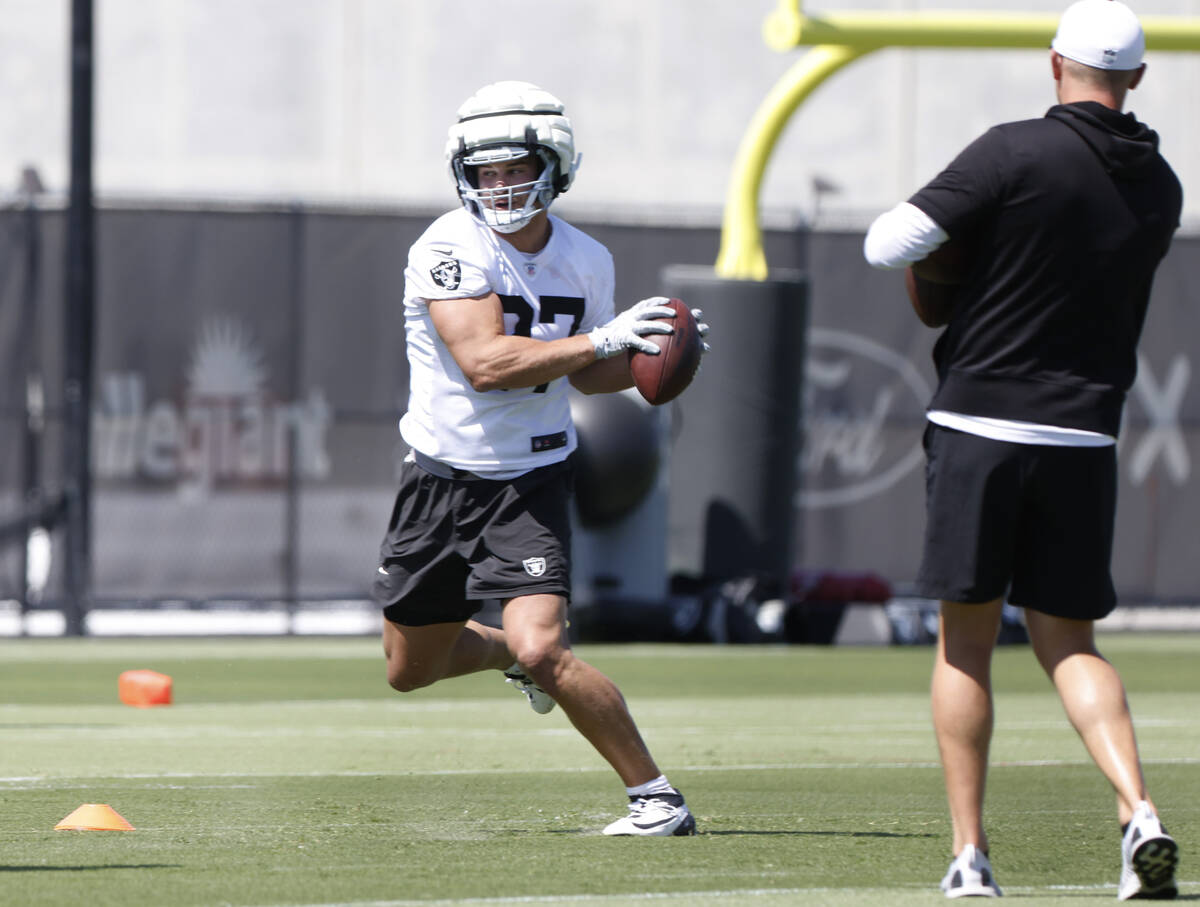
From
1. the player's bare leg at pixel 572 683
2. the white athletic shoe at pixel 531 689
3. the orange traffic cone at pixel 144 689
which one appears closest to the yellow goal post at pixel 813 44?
the orange traffic cone at pixel 144 689

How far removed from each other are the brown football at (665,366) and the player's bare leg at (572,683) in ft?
1.97

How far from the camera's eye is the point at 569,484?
5711mm

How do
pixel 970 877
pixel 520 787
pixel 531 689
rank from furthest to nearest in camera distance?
pixel 520 787 → pixel 531 689 → pixel 970 877

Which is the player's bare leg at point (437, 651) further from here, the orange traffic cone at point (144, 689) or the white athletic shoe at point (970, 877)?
the orange traffic cone at point (144, 689)

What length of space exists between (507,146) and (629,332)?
603 mm

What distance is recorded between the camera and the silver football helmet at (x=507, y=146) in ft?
18.1

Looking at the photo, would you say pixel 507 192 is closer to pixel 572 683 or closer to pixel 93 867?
pixel 572 683

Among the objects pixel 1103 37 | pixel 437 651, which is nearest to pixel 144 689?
pixel 437 651

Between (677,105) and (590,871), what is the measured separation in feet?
54.7

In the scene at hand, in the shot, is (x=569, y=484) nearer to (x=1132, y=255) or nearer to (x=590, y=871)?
(x=590, y=871)

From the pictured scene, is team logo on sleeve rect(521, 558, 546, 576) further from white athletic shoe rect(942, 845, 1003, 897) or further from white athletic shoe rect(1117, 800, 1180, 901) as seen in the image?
white athletic shoe rect(1117, 800, 1180, 901)

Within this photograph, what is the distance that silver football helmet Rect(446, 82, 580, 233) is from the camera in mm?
5516

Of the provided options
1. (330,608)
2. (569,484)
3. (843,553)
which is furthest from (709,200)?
(569,484)

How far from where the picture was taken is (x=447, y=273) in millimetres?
5500
